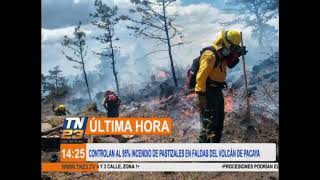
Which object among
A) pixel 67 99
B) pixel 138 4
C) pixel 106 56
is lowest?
pixel 67 99

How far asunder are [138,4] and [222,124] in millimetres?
2038

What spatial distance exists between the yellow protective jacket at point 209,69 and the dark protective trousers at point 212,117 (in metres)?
0.14

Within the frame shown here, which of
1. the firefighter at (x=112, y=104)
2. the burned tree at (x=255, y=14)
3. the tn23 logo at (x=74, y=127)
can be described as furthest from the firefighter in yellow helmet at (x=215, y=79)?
the tn23 logo at (x=74, y=127)

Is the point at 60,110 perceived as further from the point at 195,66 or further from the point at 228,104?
the point at 228,104

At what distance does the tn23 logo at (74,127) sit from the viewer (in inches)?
377

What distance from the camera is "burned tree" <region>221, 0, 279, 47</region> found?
948 centimetres

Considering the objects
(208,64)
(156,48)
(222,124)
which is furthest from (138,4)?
(222,124)

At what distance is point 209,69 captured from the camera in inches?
374

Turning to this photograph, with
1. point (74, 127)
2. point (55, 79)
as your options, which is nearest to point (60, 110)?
point (74, 127)

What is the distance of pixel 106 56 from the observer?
31.8 ft

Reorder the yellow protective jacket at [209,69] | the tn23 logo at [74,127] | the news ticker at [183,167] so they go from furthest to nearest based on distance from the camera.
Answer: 1. the tn23 logo at [74,127]
2. the yellow protective jacket at [209,69]
3. the news ticker at [183,167]

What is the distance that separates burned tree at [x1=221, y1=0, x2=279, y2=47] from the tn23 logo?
241 cm

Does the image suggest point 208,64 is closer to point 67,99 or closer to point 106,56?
point 106,56

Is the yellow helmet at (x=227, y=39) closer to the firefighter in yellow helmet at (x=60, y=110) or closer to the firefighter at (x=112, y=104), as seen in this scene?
the firefighter at (x=112, y=104)
